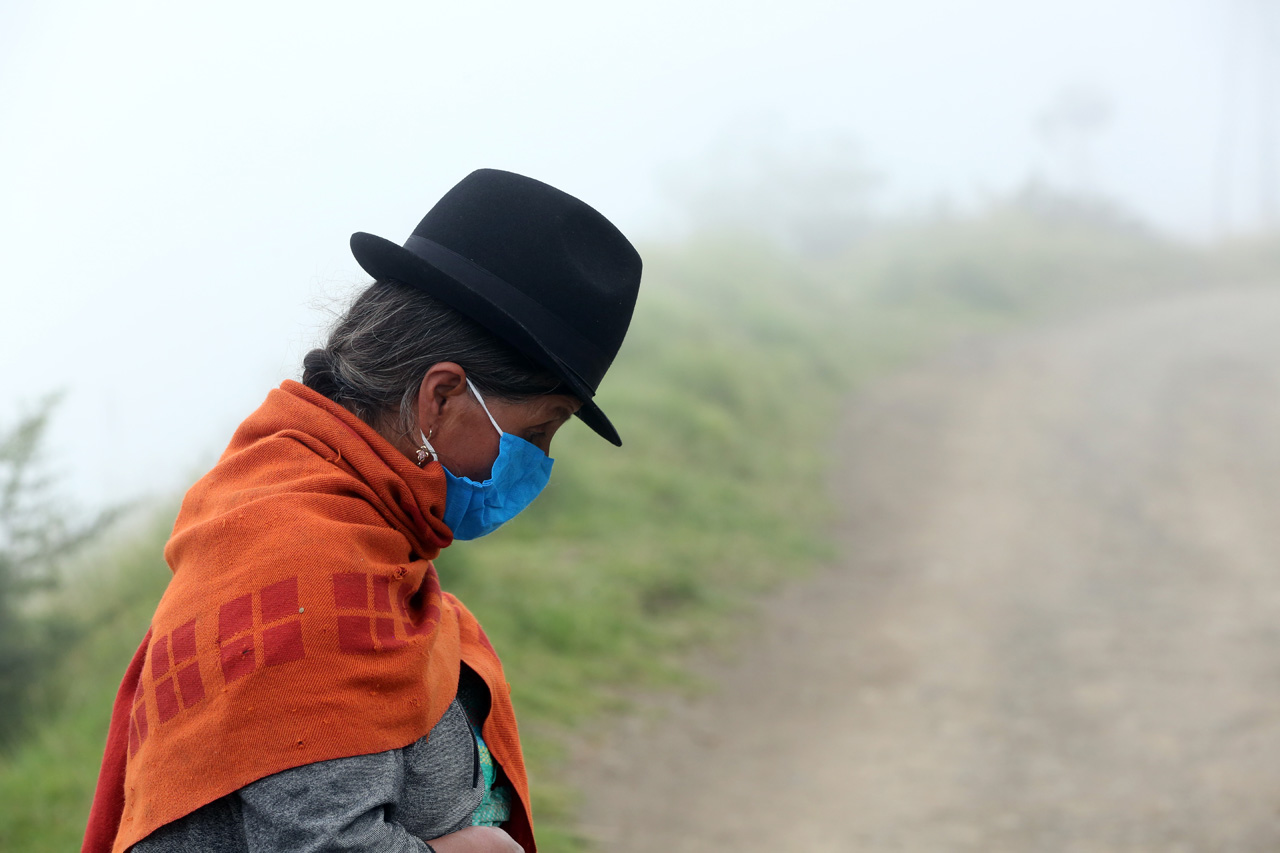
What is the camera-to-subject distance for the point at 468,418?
147cm

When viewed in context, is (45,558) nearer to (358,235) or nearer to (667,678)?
(667,678)

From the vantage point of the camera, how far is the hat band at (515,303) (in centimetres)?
141

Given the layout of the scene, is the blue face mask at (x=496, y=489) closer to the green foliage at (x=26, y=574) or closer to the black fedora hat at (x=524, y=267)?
the black fedora hat at (x=524, y=267)

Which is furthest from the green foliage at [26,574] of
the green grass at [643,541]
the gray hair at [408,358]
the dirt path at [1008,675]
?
the gray hair at [408,358]

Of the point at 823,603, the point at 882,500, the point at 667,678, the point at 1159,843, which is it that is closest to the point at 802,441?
the point at 882,500

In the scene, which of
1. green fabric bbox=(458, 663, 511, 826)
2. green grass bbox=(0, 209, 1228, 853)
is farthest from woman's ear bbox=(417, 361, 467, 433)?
green grass bbox=(0, 209, 1228, 853)

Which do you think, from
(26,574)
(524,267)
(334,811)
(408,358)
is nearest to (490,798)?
(334,811)

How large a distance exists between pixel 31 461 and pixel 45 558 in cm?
48

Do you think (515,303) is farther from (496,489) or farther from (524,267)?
(496,489)

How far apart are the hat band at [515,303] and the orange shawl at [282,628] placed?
0.25 meters

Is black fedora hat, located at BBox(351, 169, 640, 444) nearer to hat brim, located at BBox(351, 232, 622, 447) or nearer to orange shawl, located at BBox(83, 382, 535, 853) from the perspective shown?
hat brim, located at BBox(351, 232, 622, 447)

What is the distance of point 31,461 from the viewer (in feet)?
15.1

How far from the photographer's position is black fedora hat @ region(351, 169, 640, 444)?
4.59 ft

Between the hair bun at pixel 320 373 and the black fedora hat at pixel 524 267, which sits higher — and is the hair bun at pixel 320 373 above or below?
below
